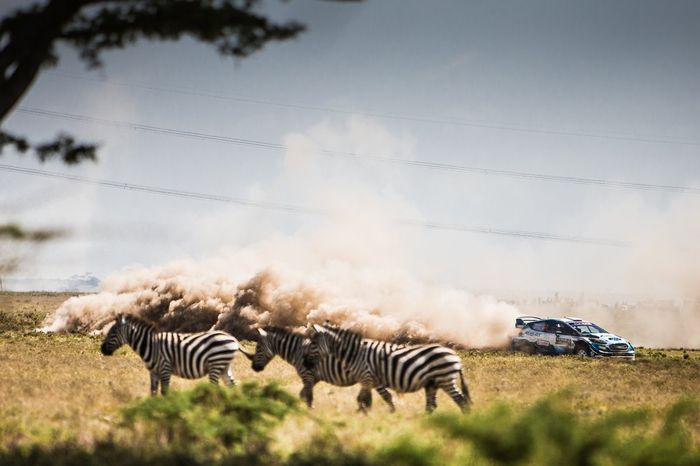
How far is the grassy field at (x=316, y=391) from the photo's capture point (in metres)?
12.9

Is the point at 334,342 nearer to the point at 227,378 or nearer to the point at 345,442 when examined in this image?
the point at 227,378

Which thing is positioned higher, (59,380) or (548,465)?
(548,465)

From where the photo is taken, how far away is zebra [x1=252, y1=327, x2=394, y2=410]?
16.8 m

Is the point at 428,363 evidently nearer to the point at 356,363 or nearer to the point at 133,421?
the point at 356,363

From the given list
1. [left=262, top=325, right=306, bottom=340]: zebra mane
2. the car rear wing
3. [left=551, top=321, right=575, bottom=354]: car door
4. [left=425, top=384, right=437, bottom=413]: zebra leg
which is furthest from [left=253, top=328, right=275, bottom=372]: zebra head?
the car rear wing

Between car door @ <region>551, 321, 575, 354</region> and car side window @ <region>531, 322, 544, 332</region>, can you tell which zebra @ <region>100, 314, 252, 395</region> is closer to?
car door @ <region>551, 321, 575, 354</region>

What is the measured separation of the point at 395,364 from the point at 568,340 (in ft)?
92.1

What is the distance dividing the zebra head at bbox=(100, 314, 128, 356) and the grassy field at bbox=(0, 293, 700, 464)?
1.36 m

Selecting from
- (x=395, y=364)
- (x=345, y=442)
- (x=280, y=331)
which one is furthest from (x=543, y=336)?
(x=345, y=442)

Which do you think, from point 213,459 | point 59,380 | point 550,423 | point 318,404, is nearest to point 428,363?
point 318,404

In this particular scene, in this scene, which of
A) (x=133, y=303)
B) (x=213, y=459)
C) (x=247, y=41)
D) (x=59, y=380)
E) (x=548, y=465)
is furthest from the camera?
(x=133, y=303)

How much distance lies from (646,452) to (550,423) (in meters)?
1.14

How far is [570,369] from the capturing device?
31.0 m

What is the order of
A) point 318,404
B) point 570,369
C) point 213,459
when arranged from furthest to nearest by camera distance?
point 570,369
point 318,404
point 213,459
